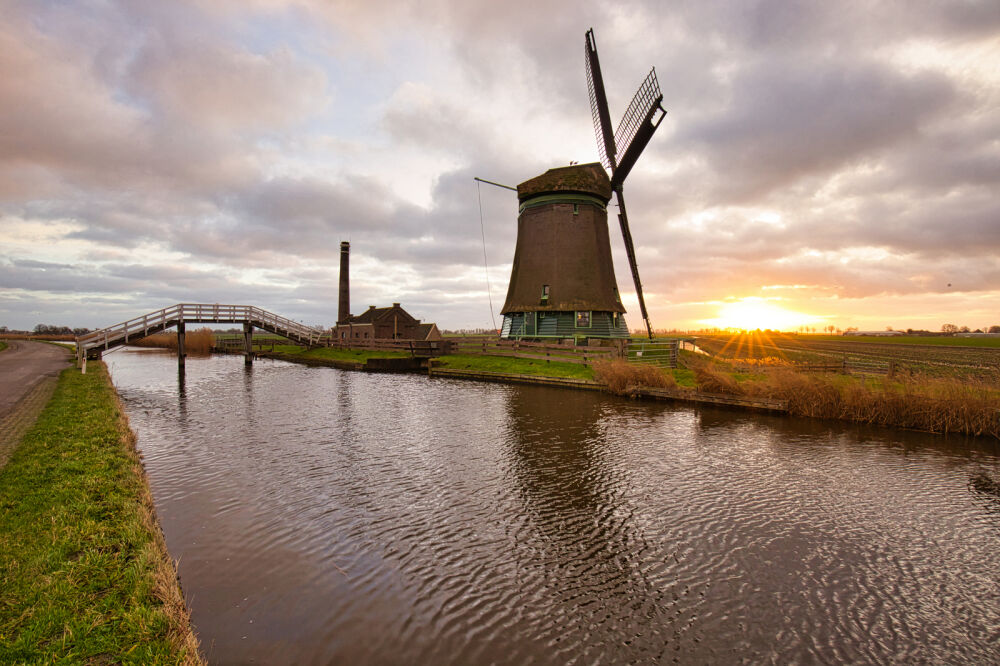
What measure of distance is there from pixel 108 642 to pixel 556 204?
82.9 feet

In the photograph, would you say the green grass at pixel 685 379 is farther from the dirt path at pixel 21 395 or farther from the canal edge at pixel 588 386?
the dirt path at pixel 21 395

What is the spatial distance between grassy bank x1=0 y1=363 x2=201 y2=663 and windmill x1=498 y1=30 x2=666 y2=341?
20222 mm

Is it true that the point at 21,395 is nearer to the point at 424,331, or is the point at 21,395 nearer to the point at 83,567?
the point at 83,567

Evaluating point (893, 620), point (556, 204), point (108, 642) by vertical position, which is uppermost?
point (556, 204)

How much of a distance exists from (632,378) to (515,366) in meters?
7.58

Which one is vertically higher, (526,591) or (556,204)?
(556,204)

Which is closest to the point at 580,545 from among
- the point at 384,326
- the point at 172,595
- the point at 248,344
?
the point at 172,595

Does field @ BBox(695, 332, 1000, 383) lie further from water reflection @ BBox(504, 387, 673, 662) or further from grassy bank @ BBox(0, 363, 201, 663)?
grassy bank @ BBox(0, 363, 201, 663)

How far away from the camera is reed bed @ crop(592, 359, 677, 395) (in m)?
16.9

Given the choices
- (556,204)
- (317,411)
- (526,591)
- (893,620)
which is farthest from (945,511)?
(556,204)

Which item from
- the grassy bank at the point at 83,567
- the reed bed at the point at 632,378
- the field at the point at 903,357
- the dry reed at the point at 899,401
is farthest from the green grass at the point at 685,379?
the grassy bank at the point at 83,567

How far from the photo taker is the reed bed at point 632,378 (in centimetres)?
1690

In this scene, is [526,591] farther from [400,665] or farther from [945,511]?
[945,511]

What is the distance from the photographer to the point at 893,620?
14.2 ft
